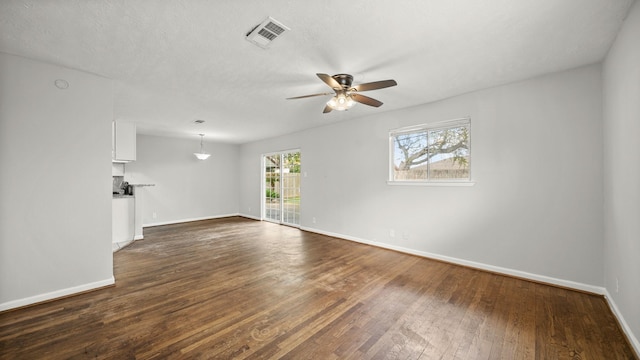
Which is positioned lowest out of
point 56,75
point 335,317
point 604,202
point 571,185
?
point 335,317

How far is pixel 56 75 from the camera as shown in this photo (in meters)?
2.53

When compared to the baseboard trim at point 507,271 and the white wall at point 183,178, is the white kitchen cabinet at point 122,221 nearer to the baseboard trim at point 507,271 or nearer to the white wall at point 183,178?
the white wall at point 183,178

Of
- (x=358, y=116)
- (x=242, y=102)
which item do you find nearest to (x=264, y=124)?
(x=242, y=102)

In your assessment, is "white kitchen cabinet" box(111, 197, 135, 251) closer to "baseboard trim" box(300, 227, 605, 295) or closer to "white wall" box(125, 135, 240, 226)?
"white wall" box(125, 135, 240, 226)

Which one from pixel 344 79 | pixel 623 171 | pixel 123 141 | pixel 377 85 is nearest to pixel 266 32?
pixel 344 79

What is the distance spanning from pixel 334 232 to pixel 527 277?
321 centimetres

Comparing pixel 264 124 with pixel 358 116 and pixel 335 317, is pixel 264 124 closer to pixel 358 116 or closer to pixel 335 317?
pixel 358 116

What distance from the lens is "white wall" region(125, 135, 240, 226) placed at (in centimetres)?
645

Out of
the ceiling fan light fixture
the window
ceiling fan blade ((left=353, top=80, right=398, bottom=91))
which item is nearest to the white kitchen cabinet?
the ceiling fan light fixture

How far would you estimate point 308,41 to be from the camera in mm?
2117

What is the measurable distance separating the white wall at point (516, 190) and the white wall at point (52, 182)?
4011 mm

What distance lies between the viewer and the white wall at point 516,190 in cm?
263

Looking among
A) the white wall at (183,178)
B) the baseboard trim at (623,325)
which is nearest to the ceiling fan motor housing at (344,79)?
the baseboard trim at (623,325)

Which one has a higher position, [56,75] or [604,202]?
[56,75]
